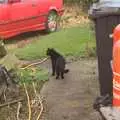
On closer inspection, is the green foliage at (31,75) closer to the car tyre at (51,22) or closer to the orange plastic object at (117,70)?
the orange plastic object at (117,70)

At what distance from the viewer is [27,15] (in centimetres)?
1500

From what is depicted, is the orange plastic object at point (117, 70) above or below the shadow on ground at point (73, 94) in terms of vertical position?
above

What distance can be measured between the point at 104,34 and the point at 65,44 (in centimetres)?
571

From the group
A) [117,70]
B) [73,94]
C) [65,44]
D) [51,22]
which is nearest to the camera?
[117,70]

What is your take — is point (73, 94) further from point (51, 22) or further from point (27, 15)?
point (51, 22)

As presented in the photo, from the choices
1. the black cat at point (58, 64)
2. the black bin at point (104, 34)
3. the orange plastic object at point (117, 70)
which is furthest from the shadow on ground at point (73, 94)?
the orange plastic object at point (117, 70)

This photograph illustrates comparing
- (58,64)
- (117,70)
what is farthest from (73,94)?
(117,70)

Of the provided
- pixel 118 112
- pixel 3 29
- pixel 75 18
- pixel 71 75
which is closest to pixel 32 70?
pixel 71 75

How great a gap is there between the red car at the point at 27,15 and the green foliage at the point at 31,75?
3369 millimetres

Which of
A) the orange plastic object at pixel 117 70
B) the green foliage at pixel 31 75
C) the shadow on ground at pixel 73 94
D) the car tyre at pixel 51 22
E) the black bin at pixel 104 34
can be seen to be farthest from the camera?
the car tyre at pixel 51 22

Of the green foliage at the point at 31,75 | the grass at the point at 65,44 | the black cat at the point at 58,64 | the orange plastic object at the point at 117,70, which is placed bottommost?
the grass at the point at 65,44

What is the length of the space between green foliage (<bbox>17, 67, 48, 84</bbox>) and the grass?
1467mm

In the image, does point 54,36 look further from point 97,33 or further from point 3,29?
point 97,33

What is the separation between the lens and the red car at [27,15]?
14.1 meters
